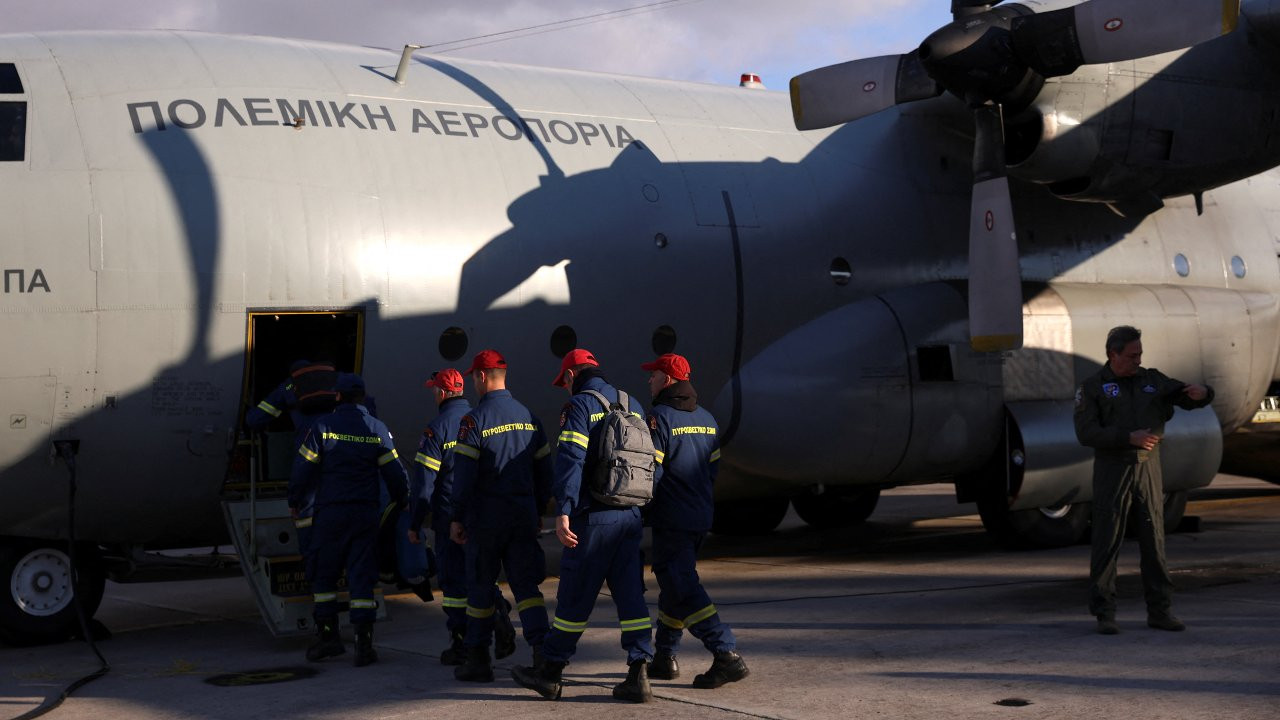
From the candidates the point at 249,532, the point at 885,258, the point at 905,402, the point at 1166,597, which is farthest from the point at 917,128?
the point at 249,532

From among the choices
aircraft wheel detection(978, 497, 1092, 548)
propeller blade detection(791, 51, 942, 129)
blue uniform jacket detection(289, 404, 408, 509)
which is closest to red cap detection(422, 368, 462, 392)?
blue uniform jacket detection(289, 404, 408, 509)

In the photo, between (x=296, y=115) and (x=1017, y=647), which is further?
(x=296, y=115)

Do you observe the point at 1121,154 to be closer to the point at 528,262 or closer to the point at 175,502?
the point at 528,262

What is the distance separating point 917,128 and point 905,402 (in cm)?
273

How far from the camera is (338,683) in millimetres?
7453

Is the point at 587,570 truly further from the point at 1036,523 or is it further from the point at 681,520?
the point at 1036,523

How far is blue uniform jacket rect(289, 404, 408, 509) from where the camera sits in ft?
26.9

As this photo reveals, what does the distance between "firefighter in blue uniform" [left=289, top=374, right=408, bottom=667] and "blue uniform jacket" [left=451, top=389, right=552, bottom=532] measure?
3.79ft

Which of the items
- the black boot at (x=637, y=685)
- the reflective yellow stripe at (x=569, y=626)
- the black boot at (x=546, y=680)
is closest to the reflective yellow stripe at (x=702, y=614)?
the black boot at (x=637, y=685)

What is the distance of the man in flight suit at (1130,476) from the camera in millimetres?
7949

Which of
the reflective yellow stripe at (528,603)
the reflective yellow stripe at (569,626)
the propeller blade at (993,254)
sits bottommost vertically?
the reflective yellow stripe at (569,626)

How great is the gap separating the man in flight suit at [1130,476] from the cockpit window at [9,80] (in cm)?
742

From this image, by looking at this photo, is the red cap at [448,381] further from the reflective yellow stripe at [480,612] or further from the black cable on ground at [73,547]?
the black cable on ground at [73,547]

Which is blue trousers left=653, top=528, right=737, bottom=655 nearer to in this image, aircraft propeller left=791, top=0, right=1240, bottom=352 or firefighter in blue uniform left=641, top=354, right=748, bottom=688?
firefighter in blue uniform left=641, top=354, right=748, bottom=688
